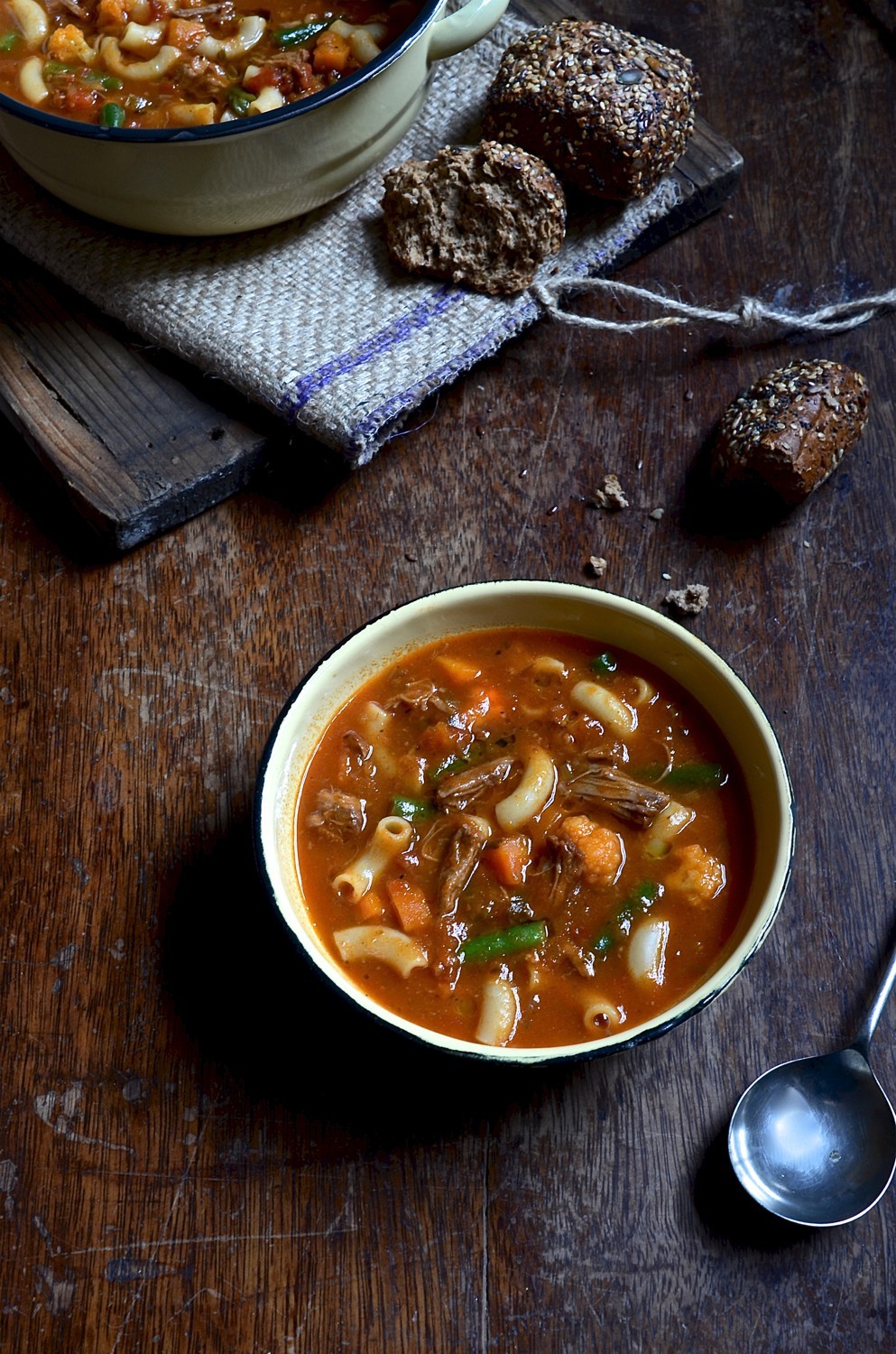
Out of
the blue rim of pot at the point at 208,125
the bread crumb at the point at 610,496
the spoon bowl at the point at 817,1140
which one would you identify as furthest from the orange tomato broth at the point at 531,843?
the blue rim of pot at the point at 208,125

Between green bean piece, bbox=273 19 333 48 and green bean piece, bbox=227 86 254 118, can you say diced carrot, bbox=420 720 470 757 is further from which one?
green bean piece, bbox=273 19 333 48

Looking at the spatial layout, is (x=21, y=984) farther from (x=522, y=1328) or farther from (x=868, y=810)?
(x=868, y=810)

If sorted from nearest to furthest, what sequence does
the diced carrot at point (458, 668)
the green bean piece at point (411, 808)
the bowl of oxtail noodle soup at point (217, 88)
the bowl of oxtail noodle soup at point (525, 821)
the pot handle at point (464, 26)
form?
the bowl of oxtail noodle soup at point (525, 821) → the green bean piece at point (411, 808) → the diced carrot at point (458, 668) → the bowl of oxtail noodle soup at point (217, 88) → the pot handle at point (464, 26)

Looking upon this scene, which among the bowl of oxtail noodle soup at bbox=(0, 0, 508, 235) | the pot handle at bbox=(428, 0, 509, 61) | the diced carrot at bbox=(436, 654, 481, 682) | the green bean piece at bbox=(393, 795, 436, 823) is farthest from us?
the pot handle at bbox=(428, 0, 509, 61)

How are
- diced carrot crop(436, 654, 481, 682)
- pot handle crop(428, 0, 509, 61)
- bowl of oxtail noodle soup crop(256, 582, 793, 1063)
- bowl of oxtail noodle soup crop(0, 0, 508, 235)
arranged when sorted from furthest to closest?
pot handle crop(428, 0, 509, 61), bowl of oxtail noodle soup crop(0, 0, 508, 235), diced carrot crop(436, 654, 481, 682), bowl of oxtail noodle soup crop(256, 582, 793, 1063)

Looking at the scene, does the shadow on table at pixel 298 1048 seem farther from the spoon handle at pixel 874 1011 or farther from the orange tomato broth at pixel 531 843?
the spoon handle at pixel 874 1011

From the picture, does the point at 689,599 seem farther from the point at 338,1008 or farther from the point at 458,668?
the point at 338,1008

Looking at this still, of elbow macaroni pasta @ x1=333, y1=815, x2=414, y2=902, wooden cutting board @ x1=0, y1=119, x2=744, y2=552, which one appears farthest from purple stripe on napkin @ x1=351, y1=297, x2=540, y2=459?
elbow macaroni pasta @ x1=333, y1=815, x2=414, y2=902
